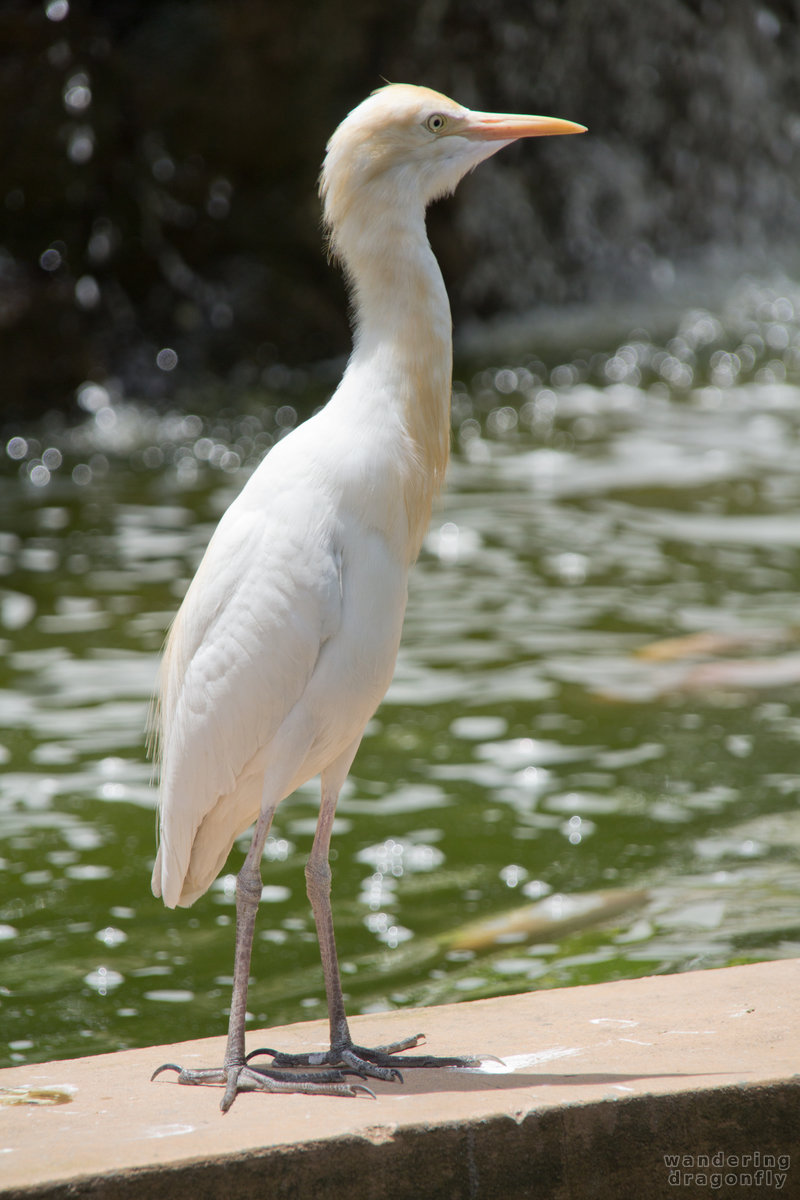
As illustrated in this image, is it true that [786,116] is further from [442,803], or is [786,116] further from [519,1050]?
[519,1050]

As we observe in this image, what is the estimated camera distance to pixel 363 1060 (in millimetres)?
3045

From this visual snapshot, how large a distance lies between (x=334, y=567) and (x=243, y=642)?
256 mm

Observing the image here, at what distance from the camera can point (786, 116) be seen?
19453mm

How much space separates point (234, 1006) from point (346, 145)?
1863 millimetres

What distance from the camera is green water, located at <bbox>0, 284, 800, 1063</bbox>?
4559 millimetres

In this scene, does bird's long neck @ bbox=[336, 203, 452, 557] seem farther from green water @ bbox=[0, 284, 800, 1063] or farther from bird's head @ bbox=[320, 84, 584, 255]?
→ green water @ bbox=[0, 284, 800, 1063]

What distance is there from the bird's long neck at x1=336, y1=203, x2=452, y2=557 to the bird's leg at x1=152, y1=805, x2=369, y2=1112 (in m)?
0.80

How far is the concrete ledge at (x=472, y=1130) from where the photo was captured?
2.49 metres

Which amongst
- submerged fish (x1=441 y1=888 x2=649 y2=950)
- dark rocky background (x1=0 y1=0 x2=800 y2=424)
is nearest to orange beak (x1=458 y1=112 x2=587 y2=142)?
submerged fish (x1=441 y1=888 x2=649 y2=950)

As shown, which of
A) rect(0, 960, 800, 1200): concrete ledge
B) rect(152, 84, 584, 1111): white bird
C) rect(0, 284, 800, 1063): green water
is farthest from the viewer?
rect(0, 284, 800, 1063): green water

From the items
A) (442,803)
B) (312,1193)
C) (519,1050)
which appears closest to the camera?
(312,1193)

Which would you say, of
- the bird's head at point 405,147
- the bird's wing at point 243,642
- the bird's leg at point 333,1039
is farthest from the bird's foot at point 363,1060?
the bird's head at point 405,147

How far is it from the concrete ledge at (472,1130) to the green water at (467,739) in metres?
1.36

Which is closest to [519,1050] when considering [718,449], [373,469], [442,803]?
[373,469]
